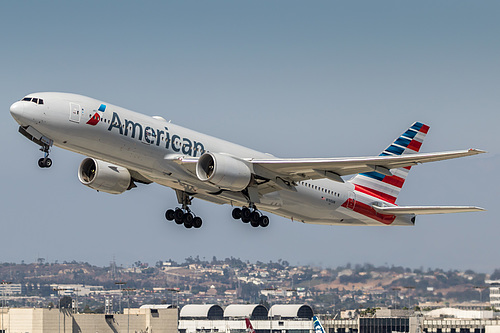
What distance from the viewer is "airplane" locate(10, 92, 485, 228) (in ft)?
120

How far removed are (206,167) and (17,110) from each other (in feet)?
30.5

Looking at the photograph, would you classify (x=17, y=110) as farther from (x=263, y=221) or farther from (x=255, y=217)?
(x=263, y=221)

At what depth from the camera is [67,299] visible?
89125 mm

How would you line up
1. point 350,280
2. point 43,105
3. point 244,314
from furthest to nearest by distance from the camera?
point 244,314, point 350,280, point 43,105

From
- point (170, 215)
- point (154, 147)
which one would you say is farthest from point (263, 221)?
point (154, 147)

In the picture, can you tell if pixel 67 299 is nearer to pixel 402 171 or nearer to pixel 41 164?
pixel 402 171

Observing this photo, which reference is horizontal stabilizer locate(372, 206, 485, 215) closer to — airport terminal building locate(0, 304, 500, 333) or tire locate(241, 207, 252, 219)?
tire locate(241, 207, 252, 219)

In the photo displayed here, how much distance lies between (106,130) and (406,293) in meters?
66.1

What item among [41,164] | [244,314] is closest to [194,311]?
[244,314]

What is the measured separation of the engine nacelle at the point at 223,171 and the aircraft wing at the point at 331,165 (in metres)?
1.35

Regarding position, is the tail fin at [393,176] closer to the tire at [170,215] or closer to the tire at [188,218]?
the tire at [188,218]

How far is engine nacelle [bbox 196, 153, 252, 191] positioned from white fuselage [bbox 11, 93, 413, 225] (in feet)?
2.87

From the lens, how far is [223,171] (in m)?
39.1

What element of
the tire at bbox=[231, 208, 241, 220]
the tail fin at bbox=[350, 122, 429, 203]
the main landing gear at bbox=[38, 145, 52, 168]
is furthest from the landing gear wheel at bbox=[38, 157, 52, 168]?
the tail fin at bbox=[350, 122, 429, 203]
